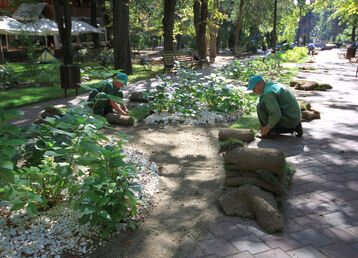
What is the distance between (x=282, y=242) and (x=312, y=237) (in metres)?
0.31

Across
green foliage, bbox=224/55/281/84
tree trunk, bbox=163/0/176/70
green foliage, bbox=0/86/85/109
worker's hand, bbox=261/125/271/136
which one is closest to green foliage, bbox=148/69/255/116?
worker's hand, bbox=261/125/271/136

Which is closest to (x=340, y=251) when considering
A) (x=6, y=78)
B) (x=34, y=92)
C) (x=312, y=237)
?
(x=312, y=237)

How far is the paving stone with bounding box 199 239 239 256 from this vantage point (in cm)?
314

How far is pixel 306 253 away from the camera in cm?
309

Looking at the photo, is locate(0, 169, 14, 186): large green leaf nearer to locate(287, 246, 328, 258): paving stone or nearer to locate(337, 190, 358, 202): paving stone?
locate(287, 246, 328, 258): paving stone

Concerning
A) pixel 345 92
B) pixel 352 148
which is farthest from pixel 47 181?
pixel 345 92

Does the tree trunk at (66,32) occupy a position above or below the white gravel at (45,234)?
above

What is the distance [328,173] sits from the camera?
4.90 meters

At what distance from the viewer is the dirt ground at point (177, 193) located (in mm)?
3301

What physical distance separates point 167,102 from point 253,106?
224cm

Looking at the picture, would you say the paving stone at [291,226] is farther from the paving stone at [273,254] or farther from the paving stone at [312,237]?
the paving stone at [273,254]

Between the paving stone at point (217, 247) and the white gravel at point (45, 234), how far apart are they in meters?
0.80

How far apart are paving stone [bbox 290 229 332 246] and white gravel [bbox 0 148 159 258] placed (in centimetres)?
159

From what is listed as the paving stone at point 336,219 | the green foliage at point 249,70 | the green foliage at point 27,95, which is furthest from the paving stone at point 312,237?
the green foliage at point 249,70
